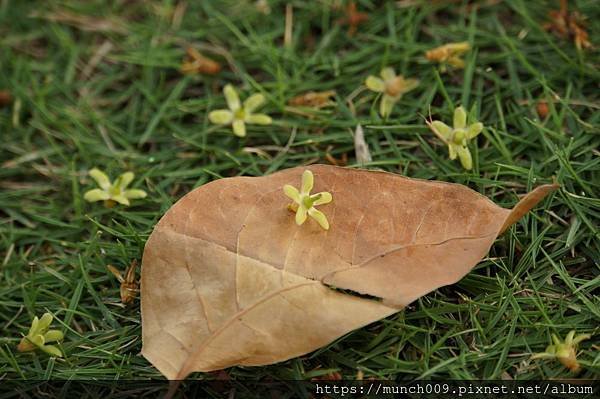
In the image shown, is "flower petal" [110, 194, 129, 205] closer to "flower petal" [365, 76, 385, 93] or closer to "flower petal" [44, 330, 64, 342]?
"flower petal" [44, 330, 64, 342]

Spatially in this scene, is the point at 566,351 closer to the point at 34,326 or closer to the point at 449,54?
the point at 449,54

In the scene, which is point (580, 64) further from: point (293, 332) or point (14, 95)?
point (14, 95)

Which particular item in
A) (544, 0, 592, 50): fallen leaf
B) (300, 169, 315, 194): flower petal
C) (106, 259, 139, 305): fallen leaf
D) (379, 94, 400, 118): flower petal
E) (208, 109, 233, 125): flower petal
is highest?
(544, 0, 592, 50): fallen leaf

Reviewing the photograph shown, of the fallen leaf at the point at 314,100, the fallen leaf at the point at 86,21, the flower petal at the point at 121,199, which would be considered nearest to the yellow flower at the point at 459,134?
the fallen leaf at the point at 314,100

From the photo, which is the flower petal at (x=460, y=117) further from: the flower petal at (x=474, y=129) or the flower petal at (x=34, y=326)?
the flower petal at (x=34, y=326)

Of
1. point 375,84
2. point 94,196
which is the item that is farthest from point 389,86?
point 94,196

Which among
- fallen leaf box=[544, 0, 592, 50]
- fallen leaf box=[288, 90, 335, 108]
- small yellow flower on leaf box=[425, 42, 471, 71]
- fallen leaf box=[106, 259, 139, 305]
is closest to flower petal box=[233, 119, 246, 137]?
fallen leaf box=[288, 90, 335, 108]
